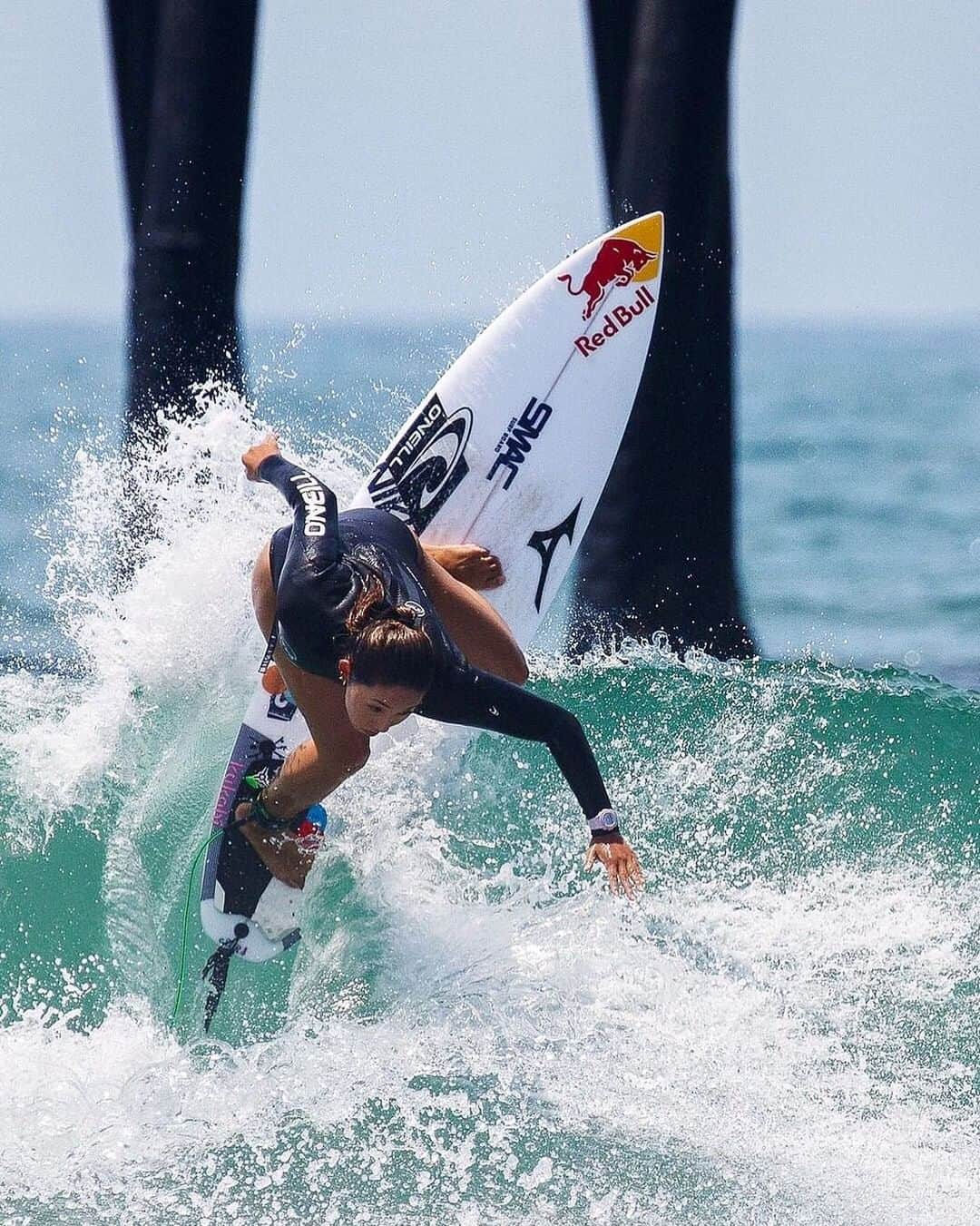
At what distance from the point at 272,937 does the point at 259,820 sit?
13.6 inches

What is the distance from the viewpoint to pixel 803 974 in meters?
4.62

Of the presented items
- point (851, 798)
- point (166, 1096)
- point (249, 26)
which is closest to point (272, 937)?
point (166, 1096)

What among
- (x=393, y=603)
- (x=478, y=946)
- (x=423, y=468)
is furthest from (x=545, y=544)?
(x=393, y=603)

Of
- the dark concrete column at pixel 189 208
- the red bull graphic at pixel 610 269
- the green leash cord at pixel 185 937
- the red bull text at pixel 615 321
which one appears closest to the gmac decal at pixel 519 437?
the red bull text at pixel 615 321

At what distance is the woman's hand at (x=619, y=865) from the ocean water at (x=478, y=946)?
1.81ft

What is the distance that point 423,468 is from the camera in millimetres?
5531

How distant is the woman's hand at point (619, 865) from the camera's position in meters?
3.87

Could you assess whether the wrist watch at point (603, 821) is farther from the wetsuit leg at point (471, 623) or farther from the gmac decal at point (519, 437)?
the gmac decal at point (519, 437)

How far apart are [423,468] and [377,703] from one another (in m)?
1.94

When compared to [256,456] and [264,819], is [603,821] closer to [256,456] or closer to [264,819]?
[264,819]

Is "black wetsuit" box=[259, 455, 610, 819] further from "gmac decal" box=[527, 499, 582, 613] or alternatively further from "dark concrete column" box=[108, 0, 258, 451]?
"dark concrete column" box=[108, 0, 258, 451]

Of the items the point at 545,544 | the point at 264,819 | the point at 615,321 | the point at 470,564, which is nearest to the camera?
the point at 264,819

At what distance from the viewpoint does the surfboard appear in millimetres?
5527

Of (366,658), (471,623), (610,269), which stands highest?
(610,269)
